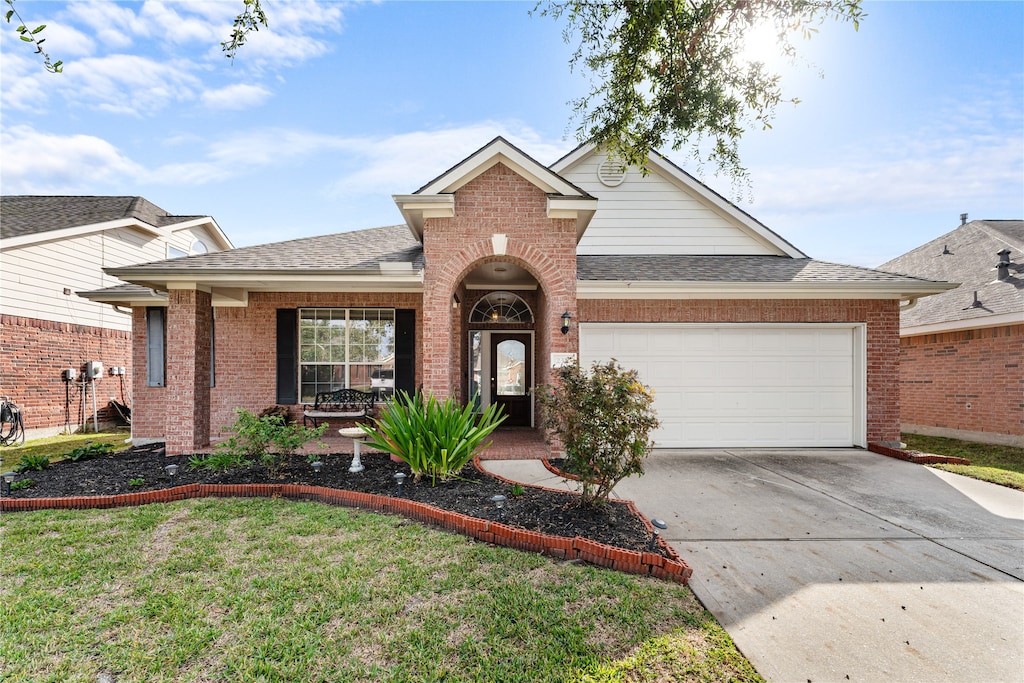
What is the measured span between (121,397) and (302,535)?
12.6 metres

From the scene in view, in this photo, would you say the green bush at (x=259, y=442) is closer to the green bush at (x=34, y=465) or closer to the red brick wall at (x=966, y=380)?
the green bush at (x=34, y=465)

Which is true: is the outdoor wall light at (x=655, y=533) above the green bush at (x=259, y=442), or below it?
below

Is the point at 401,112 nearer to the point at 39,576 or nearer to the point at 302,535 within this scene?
the point at 302,535

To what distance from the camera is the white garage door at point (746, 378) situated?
8859 mm

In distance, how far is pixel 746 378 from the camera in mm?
8898

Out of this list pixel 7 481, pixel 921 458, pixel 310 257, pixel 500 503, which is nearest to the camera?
pixel 500 503

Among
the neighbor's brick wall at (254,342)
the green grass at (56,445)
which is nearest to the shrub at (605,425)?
the neighbor's brick wall at (254,342)

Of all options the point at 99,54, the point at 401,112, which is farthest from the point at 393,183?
the point at 99,54

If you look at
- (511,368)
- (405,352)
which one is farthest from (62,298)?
(511,368)

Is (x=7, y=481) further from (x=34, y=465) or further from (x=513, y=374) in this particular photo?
(x=513, y=374)

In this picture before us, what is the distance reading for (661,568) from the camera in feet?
12.3

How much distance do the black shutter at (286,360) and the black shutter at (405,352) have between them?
2040 millimetres

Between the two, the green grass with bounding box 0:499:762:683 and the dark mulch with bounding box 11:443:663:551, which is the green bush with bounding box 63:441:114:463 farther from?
the green grass with bounding box 0:499:762:683

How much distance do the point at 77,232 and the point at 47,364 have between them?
11.4 feet
